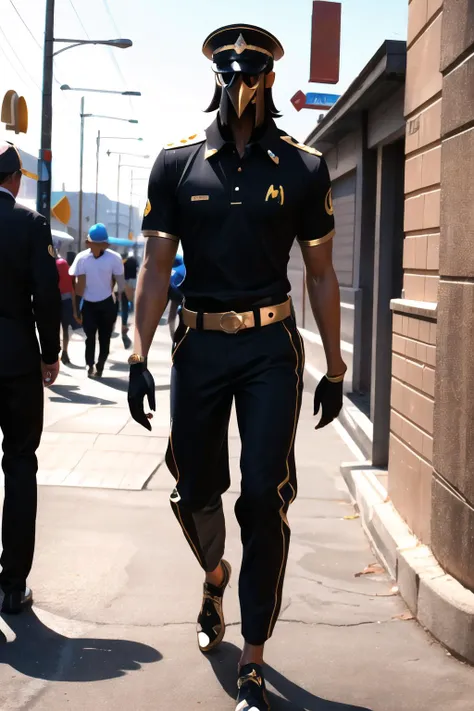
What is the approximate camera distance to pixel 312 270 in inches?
147

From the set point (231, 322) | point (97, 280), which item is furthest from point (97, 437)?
point (231, 322)

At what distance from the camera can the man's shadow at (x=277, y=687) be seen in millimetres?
3426

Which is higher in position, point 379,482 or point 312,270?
point 312,270

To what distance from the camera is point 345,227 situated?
11586 mm

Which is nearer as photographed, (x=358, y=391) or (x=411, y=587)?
(x=411, y=587)

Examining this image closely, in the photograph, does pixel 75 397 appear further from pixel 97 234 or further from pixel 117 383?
pixel 97 234

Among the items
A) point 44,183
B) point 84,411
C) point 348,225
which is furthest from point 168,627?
point 44,183

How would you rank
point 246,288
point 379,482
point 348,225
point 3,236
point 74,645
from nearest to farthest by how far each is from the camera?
point 246,288, point 74,645, point 3,236, point 379,482, point 348,225

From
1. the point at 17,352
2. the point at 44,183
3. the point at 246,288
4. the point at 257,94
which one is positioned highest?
the point at 44,183

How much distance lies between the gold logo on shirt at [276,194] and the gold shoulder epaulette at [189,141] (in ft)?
1.17

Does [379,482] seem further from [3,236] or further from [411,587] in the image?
[3,236]

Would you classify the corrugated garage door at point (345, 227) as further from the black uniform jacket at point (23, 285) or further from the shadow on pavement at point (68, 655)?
the shadow on pavement at point (68, 655)

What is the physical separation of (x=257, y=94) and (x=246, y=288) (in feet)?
2.27

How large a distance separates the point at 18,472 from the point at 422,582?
178 cm
